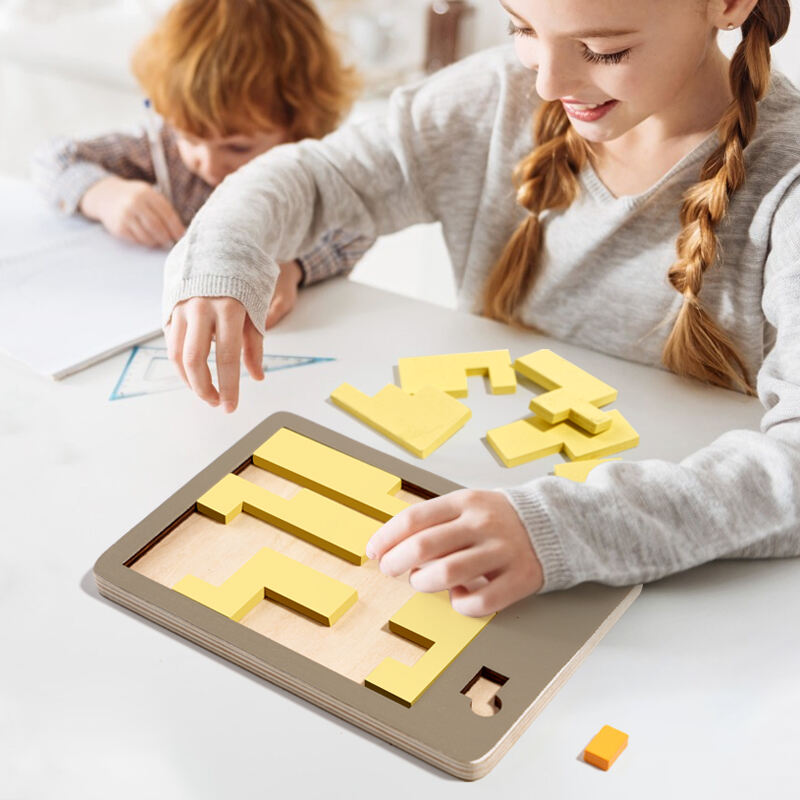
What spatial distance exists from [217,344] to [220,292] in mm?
46

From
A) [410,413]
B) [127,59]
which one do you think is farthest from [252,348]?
[127,59]

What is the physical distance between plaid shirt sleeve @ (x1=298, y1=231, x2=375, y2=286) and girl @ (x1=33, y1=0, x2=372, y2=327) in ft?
0.05

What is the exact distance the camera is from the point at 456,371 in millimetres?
976

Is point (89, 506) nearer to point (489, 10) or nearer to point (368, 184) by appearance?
point (368, 184)

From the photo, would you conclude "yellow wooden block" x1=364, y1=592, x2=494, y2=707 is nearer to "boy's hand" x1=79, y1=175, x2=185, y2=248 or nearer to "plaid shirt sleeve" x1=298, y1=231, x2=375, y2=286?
"plaid shirt sleeve" x1=298, y1=231, x2=375, y2=286

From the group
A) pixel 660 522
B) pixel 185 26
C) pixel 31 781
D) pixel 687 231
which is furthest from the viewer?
pixel 185 26

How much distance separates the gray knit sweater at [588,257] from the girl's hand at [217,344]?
0.02 m

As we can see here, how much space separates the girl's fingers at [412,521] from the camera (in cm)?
72

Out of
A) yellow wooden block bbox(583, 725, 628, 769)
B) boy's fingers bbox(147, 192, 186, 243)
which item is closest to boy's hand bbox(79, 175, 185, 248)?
boy's fingers bbox(147, 192, 186, 243)

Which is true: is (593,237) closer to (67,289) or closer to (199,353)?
(199,353)

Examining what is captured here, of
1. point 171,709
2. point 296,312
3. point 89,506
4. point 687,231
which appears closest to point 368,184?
point 296,312

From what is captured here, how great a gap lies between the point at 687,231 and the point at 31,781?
2.28ft

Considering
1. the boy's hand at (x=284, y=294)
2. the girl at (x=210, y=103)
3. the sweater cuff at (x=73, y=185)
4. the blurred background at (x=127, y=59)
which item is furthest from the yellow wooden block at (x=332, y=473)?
the blurred background at (x=127, y=59)

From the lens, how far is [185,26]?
136 centimetres
